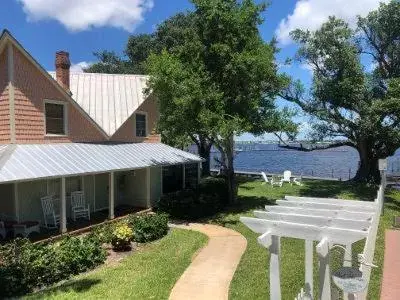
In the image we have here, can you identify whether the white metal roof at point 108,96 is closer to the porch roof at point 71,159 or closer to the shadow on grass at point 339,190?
the porch roof at point 71,159

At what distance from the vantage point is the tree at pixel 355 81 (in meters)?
26.0

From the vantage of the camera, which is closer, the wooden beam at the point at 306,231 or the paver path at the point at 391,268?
the wooden beam at the point at 306,231

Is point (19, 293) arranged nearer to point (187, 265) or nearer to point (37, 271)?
point (37, 271)

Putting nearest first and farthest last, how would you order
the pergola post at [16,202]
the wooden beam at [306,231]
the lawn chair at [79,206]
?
1. the wooden beam at [306,231]
2. the pergola post at [16,202]
3. the lawn chair at [79,206]

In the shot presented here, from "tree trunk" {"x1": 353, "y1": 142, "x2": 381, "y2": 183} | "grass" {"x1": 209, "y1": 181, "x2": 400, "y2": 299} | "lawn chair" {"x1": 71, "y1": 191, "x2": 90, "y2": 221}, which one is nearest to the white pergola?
"grass" {"x1": 209, "y1": 181, "x2": 400, "y2": 299}

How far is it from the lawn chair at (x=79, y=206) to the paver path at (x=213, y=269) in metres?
5.38

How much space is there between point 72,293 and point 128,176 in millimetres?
12836

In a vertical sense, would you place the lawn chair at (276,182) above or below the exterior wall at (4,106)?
below

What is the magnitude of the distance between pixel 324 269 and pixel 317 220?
0.73 meters

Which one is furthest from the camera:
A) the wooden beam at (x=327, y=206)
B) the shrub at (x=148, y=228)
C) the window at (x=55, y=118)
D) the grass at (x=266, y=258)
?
the window at (x=55, y=118)

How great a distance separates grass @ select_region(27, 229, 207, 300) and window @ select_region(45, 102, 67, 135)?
7.06 m

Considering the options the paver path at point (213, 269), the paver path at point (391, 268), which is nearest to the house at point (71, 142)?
the paver path at point (213, 269)

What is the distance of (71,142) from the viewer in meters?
19.0

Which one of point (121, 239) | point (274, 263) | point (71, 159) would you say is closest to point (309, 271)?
point (274, 263)
